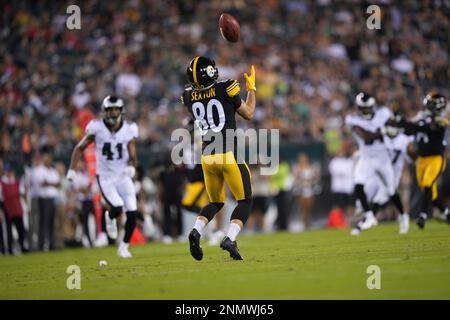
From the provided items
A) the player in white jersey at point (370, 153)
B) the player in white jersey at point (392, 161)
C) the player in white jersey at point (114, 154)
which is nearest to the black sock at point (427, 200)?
the player in white jersey at point (370, 153)

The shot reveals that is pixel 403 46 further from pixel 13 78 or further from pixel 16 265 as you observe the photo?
pixel 16 265

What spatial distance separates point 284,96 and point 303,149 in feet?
6.36

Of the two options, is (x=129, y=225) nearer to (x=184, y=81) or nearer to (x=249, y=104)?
(x=249, y=104)

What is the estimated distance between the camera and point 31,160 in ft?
60.3

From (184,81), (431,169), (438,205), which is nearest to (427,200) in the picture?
(431,169)

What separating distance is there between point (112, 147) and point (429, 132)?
528 cm

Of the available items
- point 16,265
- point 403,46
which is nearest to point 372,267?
point 16,265

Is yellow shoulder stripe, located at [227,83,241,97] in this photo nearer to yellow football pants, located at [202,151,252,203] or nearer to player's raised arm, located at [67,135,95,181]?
yellow football pants, located at [202,151,252,203]

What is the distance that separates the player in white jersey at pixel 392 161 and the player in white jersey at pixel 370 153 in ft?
0.67

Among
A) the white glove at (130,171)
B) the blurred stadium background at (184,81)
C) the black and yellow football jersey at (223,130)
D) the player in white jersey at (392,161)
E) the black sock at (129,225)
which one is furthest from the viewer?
the blurred stadium background at (184,81)

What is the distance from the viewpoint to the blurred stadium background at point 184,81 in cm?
1938

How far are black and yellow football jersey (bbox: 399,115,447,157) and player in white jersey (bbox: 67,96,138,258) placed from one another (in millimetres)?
4747

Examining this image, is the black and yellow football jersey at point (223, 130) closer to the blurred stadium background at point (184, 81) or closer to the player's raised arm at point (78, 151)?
the player's raised arm at point (78, 151)

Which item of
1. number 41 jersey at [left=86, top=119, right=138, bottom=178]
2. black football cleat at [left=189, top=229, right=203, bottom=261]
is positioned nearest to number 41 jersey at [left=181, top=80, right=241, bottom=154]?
black football cleat at [left=189, top=229, right=203, bottom=261]
